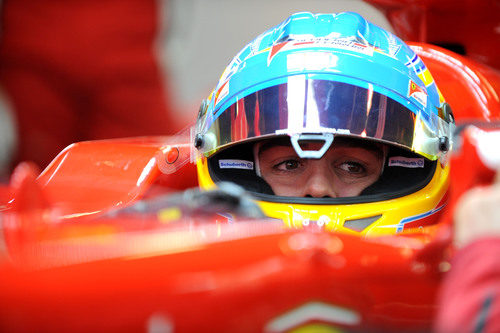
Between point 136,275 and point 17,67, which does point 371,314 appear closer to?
point 136,275

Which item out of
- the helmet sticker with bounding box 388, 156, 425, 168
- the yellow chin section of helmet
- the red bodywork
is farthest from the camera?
the helmet sticker with bounding box 388, 156, 425, 168

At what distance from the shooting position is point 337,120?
1636 mm

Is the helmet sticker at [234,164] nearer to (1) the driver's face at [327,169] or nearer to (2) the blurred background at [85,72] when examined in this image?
(1) the driver's face at [327,169]

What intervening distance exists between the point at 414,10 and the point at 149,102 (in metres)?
1.58

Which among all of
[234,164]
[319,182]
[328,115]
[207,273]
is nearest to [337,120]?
[328,115]

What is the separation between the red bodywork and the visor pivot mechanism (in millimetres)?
671

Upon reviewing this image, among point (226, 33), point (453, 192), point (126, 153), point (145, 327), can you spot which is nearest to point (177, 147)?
point (126, 153)

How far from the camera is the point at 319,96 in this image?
1.66 meters

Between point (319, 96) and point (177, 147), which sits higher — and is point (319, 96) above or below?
above

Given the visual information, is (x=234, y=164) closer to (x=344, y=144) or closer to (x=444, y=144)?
(x=344, y=144)

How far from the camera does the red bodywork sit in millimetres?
833

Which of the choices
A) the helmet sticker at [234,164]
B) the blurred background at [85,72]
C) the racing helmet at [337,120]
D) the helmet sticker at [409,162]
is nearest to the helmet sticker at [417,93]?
the racing helmet at [337,120]

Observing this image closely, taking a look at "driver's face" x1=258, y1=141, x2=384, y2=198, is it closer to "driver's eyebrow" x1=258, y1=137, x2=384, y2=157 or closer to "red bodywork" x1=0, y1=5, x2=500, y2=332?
"driver's eyebrow" x1=258, y1=137, x2=384, y2=157

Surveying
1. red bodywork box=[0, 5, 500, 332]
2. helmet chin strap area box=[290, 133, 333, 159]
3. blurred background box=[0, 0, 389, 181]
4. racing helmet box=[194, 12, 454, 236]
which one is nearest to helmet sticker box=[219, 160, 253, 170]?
racing helmet box=[194, 12, 454, 236]
